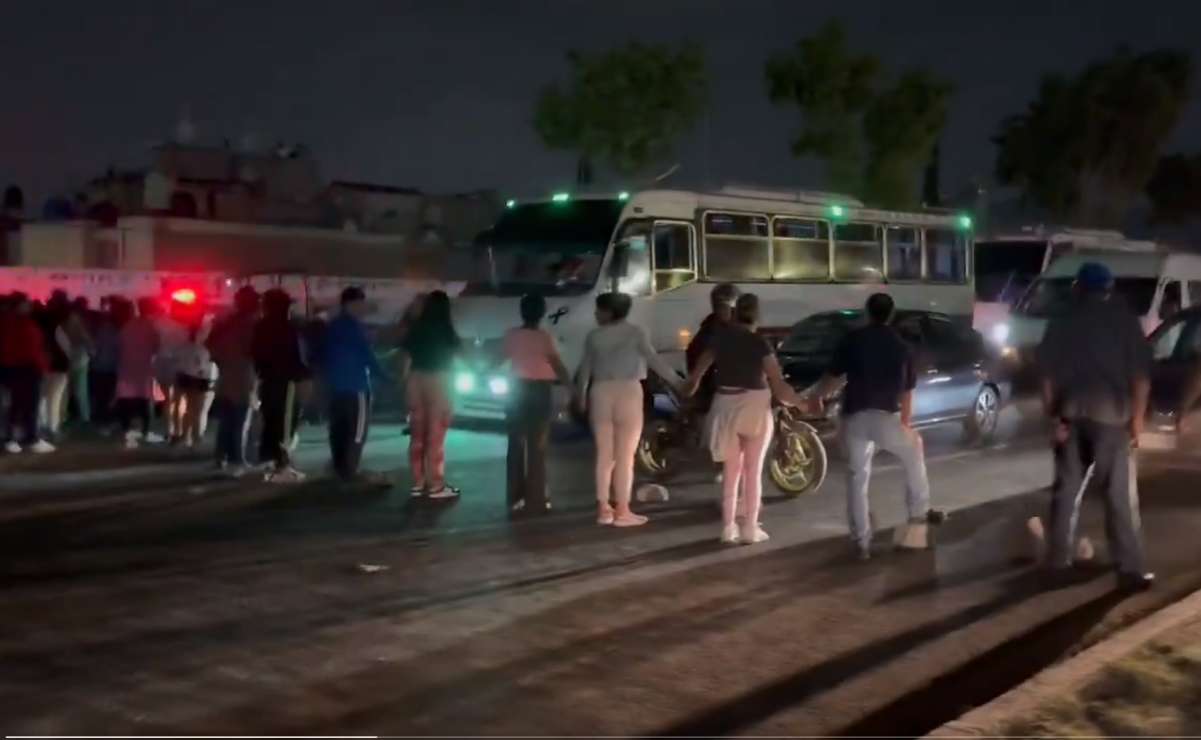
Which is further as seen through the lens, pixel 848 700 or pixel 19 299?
pixel 19 299

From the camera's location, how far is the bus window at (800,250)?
2062cm

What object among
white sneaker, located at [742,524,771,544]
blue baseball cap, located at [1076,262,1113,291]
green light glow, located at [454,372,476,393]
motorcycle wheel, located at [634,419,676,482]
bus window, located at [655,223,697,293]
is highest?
bus window, located at [655,223,697,293]

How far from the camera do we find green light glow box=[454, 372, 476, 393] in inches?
682

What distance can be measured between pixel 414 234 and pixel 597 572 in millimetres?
30921

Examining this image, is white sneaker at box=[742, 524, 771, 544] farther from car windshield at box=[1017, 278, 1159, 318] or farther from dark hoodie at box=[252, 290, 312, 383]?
car windshield at box=[1017, 278, 1159, 318]

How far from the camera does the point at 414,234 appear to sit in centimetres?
3984

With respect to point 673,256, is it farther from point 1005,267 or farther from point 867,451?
point 1005,267

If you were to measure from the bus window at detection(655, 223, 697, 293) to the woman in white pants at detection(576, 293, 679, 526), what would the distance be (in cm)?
730

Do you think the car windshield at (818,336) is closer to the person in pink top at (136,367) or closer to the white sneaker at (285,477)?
the white sneaker at (285,477)

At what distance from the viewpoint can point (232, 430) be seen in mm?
14016

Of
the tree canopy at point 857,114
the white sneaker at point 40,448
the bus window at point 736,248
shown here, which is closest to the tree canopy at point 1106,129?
the tree canopy at point 857,114

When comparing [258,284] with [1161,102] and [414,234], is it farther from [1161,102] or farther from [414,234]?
[1161,102]

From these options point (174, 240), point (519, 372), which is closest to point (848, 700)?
point (519, 372)

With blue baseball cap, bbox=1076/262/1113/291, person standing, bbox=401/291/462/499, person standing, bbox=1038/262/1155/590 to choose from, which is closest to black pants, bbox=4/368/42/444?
person standing, bbox=401/291/462/499
